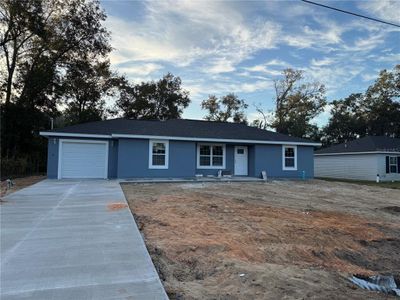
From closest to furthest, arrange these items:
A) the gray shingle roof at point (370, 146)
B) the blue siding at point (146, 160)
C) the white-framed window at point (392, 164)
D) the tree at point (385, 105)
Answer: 1. the blue siding at point (146, 160)
2. the white-framed window at point (392, 164)
3. the gray shingle roof at point (370, 146)
4. the tree at point (385, 105)

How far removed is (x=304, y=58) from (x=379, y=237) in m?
15.9

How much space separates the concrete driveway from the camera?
4.11 metres

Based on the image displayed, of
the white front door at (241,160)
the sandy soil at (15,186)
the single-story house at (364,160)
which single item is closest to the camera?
the sandy soil at (15,186)

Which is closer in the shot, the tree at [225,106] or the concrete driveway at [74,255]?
the concrete driveway at [74,255]

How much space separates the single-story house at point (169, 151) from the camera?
19.6 metres

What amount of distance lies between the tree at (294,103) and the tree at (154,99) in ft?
42.0

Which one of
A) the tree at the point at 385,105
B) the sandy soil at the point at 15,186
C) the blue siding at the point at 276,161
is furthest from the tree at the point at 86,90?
the tree at the point at 385,105

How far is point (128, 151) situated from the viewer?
1975 cm

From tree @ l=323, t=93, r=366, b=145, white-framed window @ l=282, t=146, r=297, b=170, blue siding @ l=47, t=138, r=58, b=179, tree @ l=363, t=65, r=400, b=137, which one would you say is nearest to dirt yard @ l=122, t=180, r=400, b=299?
blue siding @ l=47, t=138, r=58, b=179

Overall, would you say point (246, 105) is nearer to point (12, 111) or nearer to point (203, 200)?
point (12, 111)

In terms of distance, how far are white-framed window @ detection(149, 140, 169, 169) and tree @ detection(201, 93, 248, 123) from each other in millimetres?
28449

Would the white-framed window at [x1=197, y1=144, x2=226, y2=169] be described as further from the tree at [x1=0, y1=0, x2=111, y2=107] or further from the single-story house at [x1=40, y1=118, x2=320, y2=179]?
the tree at [x1=0, y1=0, x2=111, y2=107]

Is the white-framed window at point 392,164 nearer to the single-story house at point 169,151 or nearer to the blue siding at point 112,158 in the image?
the single-story house at point 169,151

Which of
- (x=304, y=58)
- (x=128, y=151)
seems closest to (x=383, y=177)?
(x=304, y=58)
